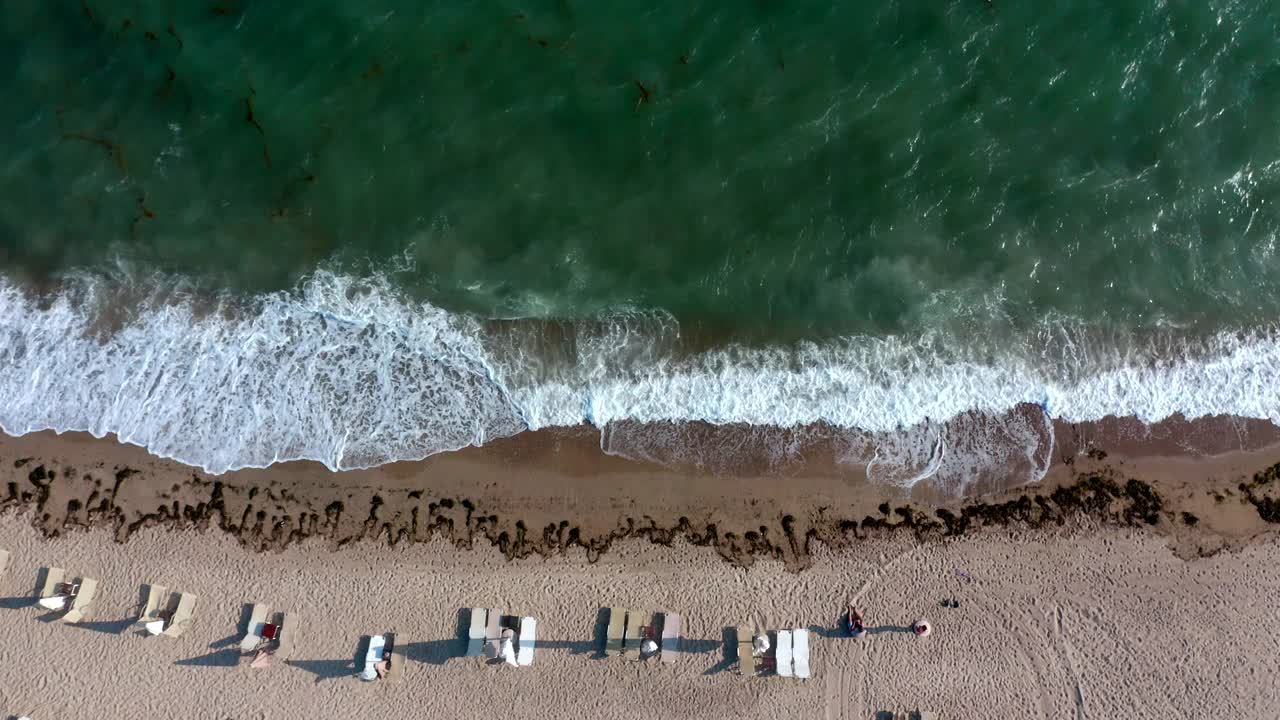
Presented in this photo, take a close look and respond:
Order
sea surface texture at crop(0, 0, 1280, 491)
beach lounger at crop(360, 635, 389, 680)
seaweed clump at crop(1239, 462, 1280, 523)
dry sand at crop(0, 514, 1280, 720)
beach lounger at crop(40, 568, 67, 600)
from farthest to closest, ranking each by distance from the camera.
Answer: sea surface texture at crop(0, 0, 1280, 491), seaweed clump at crop(1239, 462, 1280, 523), beach lounger at crop(40, 568, 67, 600), dry sand at crop(0, 514, 1280, 720), beach lounger at crop(360, 635, 389, 680)

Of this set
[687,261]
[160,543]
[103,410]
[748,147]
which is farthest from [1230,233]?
[103,410]

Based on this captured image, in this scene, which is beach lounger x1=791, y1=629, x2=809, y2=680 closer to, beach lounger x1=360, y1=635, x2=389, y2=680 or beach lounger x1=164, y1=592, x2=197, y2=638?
beach lounger x1=360, y1=635, x2=389, y2=680

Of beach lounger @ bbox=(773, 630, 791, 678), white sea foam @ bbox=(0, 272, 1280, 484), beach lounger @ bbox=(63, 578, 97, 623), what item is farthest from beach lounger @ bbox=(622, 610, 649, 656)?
beach lounger @ bbox=(63, 578, 97, 623)

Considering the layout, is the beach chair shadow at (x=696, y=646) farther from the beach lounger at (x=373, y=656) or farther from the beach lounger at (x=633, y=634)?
the beach lounger at (x=373, y=656)

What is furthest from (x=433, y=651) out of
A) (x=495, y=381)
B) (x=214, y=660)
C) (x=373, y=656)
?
(x=495, y=381)

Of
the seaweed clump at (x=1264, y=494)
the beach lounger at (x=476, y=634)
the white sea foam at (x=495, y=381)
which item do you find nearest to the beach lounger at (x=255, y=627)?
the white sea foam at (x=495, y=381)

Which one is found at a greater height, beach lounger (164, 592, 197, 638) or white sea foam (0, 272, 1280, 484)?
white sea foam (0, 272, 1280, 484)

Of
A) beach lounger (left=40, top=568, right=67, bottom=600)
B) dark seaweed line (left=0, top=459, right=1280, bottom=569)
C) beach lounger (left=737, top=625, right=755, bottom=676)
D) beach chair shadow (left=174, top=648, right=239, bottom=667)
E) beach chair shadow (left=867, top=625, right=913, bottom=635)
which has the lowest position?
beach chair shadow (left=174, top=648, right=239, bottom=667)
